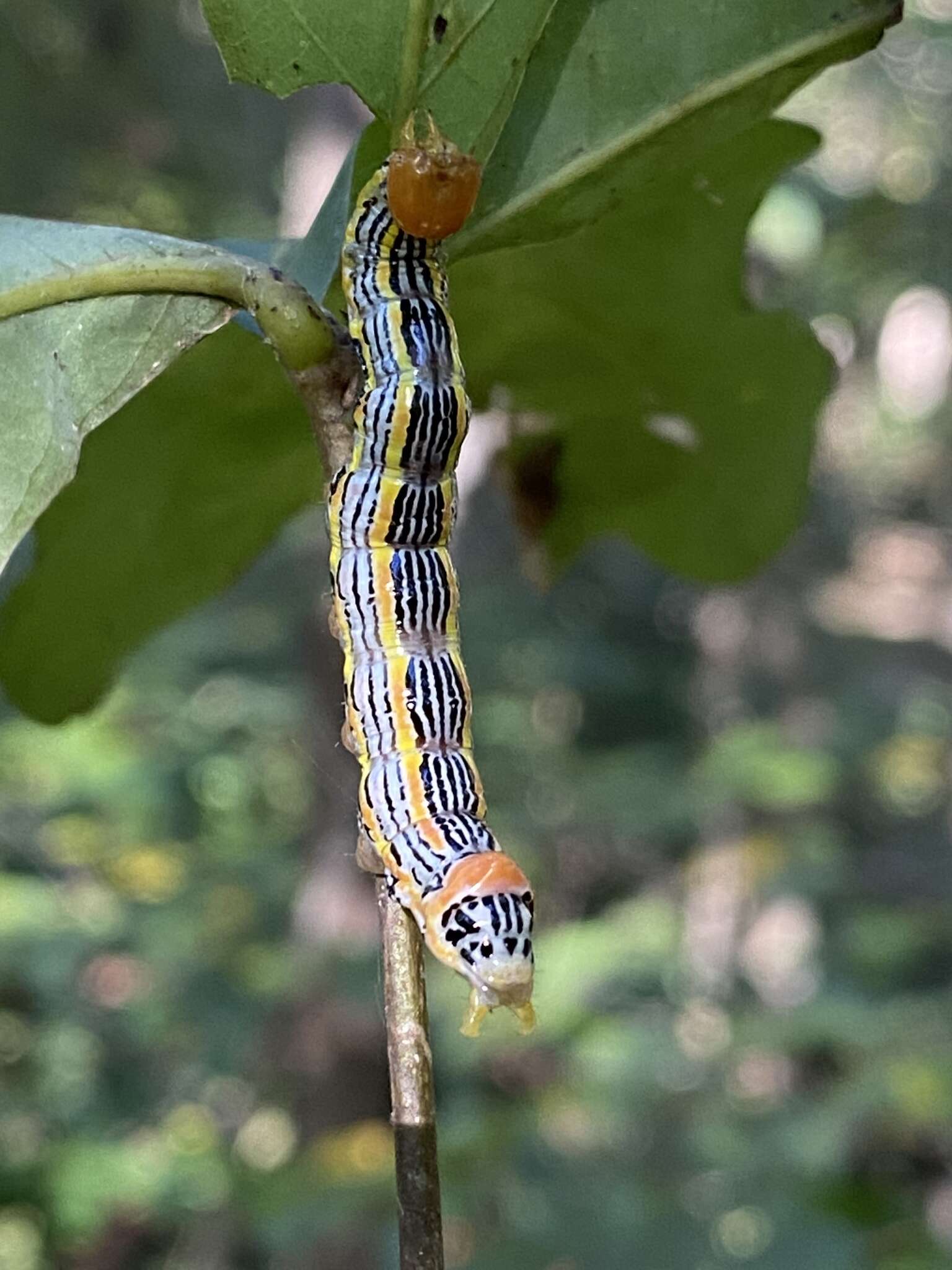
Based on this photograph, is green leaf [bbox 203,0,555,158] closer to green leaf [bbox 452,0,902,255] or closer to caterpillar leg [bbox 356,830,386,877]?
green leaf [bbox 452,0,902,255]

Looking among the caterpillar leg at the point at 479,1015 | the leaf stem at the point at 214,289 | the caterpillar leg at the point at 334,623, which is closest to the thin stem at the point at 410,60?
the leaf stem at the point at 214,289

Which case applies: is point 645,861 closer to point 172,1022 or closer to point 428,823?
point 172,1022

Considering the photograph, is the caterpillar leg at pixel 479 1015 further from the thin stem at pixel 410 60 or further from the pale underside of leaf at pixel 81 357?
the thin stem at pixel 410 60

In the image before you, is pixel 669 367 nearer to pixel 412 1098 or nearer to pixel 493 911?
pixel 493 911

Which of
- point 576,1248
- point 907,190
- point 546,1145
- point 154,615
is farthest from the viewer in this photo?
point 907,190

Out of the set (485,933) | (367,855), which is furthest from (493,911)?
(367,855)

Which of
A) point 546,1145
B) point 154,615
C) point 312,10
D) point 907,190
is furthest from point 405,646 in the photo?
point 907,190

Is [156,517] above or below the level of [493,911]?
above
